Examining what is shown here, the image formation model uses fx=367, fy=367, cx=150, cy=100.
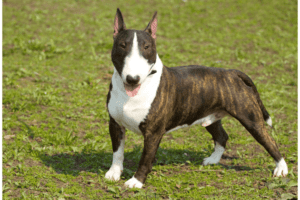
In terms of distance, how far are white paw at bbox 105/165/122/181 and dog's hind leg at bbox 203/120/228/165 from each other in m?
1.36

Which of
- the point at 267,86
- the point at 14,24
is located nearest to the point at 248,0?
the point at 267,86

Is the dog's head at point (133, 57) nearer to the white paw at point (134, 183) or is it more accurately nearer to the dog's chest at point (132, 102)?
the dog's chest at point (132, 102)

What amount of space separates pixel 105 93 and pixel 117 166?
9.93 ft

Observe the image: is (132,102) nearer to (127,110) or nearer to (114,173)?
(127,110)

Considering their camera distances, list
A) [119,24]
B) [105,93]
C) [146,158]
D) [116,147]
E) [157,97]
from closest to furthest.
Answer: [119,24] < [157,97] < [146,158] < [116,147] < [105,93]

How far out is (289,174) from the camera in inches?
203

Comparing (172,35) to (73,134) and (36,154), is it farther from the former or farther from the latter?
(36,154)

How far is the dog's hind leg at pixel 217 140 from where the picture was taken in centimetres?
544

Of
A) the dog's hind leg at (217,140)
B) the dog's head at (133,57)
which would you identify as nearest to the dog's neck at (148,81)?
the dog's head at (133,57)

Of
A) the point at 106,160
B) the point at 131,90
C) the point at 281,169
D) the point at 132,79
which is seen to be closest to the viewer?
the point at 132,79

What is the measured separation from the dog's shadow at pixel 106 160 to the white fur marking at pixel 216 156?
108 millimetres

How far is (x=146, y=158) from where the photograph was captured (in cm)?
455

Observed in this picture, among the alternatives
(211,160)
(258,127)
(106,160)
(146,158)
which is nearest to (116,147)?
(146,158)

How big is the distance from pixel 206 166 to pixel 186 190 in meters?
0.78
